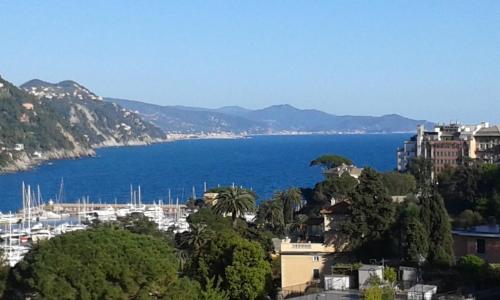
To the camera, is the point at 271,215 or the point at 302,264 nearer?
the point at 302,264

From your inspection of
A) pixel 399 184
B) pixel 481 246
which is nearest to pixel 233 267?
pixel 481 246

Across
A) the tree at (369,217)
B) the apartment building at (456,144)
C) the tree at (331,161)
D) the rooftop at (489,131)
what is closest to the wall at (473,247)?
the tree at (369,217)

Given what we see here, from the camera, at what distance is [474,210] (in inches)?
1496

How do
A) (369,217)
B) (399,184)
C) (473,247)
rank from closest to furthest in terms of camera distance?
(473,247), (369,217), (399,184)

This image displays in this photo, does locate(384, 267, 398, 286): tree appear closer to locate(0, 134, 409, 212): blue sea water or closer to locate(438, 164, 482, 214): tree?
locate(438, 164, 482, 214): tree

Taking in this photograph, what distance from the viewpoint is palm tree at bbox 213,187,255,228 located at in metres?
35.9

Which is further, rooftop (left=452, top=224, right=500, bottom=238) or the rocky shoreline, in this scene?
the rocky shoreline

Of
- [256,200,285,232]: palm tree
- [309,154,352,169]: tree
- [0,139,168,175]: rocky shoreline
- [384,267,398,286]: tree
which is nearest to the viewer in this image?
[384,267,398,286]: tree

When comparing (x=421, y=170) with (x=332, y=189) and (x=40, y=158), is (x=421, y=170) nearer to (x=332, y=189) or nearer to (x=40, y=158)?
(x=332, y=189)

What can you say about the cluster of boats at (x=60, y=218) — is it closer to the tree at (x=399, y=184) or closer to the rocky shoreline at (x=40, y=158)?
the tree at (x=399, y=184)

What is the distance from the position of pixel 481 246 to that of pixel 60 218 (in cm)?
5722

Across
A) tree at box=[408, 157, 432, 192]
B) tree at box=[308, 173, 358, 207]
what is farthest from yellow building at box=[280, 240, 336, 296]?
tree at box=[408, 157, 432, 192]

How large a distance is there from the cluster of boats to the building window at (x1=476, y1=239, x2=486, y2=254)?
107 ft

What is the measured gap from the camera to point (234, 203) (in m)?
35.8
